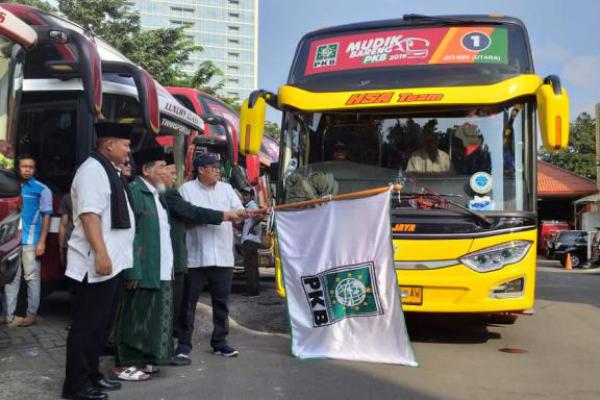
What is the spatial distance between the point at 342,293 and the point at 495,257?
1538 mm

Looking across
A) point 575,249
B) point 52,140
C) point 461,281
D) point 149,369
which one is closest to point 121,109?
point 52,140

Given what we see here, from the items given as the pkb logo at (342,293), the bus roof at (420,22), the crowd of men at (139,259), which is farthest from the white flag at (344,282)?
the bus roof at (420,22)

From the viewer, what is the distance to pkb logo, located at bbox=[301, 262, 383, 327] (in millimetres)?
5426

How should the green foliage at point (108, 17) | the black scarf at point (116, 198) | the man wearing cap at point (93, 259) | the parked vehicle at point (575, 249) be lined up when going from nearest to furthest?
the man wearing cap at point (93, 259) → the black scarf at point (116, 198) → the green foliage at point (108, 17) → the parked vehicle at point (575, 249)

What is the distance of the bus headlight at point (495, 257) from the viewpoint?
586 centimetres

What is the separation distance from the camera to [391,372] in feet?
16.7

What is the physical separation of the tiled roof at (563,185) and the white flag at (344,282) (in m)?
33.2

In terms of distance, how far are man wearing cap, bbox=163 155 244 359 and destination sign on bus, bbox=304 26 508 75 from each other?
2.50 metres

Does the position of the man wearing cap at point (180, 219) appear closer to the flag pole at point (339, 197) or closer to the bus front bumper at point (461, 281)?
the flag pole at point (339, 197)

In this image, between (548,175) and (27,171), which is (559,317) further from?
(548,175)

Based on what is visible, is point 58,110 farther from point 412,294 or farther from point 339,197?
point 412,294

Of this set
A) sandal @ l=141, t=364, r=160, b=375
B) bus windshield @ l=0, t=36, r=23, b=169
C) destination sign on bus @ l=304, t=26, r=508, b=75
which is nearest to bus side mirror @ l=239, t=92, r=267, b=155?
destination sign on bus @ l=304, t=26, r=508, b=75

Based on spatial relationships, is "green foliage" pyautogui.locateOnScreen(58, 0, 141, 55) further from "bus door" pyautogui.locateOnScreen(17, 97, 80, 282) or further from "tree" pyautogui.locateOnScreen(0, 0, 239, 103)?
"bus door" pyautogui.locateOnScreen(17, 97, 80, 282)

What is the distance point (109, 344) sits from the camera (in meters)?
5.50
